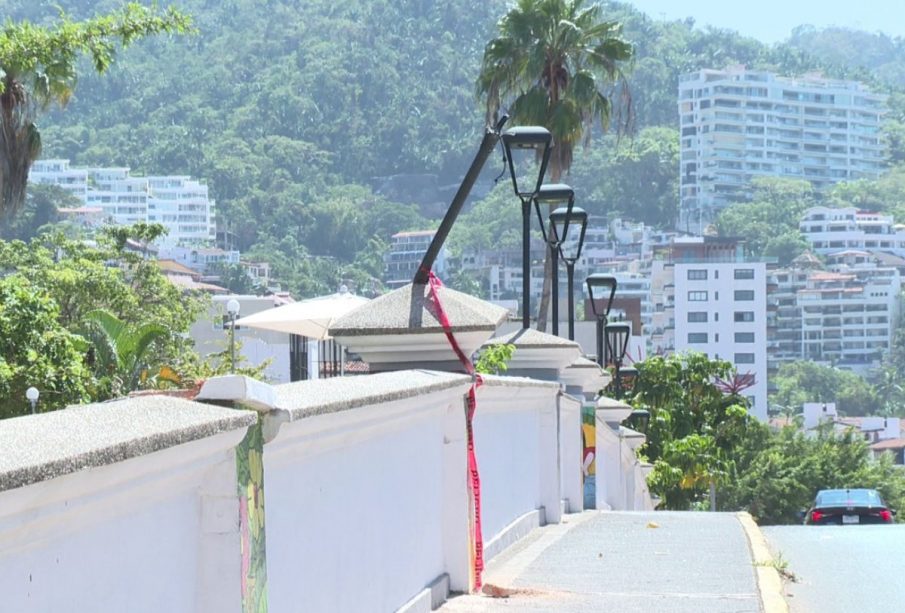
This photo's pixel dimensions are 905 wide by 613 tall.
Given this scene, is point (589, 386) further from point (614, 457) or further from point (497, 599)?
point (497, 599)

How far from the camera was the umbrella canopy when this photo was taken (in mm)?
32719

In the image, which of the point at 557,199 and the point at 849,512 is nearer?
the point at 557,199

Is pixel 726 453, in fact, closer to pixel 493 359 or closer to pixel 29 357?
pixel 29 357

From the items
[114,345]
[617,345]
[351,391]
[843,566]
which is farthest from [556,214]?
[351,391]

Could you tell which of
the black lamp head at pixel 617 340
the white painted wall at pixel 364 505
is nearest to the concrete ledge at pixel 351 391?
the white painted wall at pixel 364 505

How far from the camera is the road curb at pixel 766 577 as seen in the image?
10000mm

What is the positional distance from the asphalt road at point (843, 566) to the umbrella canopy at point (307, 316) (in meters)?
14.0

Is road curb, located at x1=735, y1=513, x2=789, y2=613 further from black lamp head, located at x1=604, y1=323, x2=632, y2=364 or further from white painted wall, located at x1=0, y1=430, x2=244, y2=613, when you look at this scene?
black lamp head, located at x1=604, y1=323, x2=632, y2=364

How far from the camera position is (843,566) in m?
14.5

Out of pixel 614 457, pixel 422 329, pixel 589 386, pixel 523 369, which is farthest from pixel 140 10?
pixel 614 457

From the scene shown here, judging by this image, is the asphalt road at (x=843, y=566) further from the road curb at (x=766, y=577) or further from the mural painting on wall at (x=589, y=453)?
the mural painting on wall at (x=589, y=453)

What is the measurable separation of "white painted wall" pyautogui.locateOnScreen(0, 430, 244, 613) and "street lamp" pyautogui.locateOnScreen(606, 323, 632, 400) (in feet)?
96.8

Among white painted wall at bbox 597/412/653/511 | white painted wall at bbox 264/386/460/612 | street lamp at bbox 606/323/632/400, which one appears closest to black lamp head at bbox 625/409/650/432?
street lamp at bbox 606/323/632/400

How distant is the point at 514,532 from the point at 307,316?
65.9 ft
